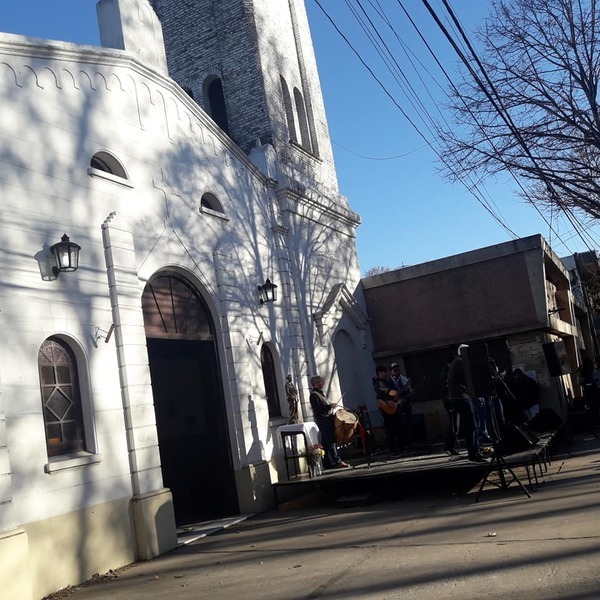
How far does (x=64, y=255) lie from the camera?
855cm

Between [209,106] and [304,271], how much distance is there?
532cm

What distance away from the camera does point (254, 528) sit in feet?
33.5

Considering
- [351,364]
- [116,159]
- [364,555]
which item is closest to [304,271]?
[351,364]

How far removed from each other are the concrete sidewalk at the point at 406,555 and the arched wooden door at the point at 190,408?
4.62 ft

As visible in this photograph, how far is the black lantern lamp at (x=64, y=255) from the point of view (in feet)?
28.0

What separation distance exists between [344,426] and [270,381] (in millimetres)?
1702

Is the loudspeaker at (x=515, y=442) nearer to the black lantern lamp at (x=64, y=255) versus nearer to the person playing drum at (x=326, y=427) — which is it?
the person playing drum at (x=326, y=427)

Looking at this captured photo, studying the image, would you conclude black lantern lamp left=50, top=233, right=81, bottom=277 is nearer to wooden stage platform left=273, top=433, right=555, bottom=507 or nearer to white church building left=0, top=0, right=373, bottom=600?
white church building left=0, top=0, right=373, bottom=600

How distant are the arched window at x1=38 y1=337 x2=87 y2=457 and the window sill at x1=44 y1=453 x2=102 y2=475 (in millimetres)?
150

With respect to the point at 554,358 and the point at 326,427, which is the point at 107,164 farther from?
the point at 554,358

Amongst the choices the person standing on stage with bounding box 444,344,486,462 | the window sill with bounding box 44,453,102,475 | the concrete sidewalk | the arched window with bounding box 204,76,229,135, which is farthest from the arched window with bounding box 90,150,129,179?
the arched window with bounding box 204,76,229,135

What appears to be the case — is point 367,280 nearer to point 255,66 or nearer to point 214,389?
point 255,66

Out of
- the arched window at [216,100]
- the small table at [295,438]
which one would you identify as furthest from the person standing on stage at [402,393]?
the arched window at [216,100]

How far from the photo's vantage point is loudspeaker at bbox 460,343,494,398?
388 inches
